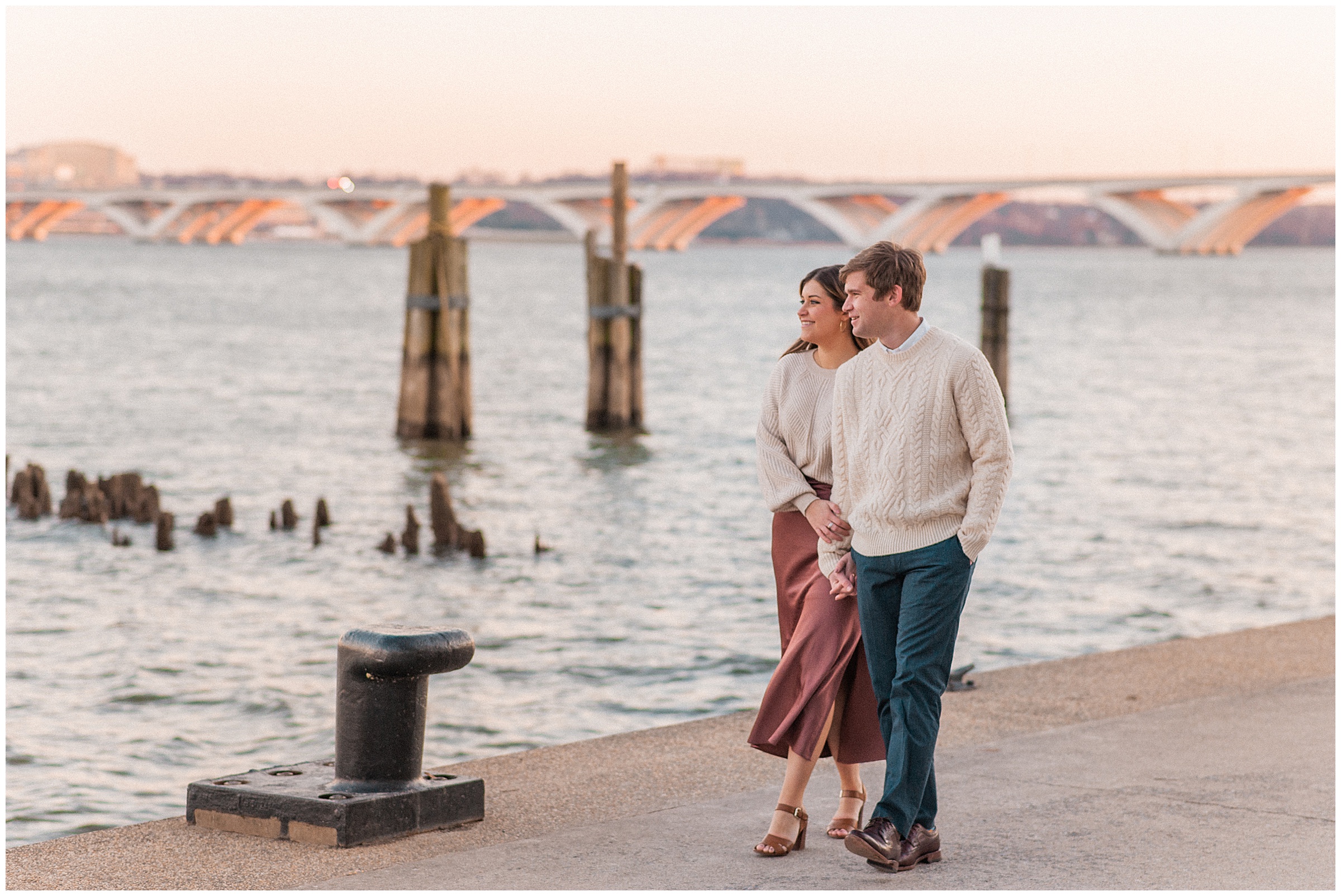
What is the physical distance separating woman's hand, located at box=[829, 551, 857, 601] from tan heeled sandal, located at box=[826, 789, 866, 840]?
2.10ft

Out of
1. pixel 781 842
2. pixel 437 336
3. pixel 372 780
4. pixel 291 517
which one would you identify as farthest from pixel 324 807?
pixel 437 336

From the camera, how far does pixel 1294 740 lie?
596cm

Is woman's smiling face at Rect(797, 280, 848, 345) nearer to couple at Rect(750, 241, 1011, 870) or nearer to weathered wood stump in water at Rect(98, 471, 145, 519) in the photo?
couple at Rect(750, 241, 1011, 870)

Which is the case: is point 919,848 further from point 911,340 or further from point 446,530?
point 446,530

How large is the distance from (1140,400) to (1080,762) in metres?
30.8

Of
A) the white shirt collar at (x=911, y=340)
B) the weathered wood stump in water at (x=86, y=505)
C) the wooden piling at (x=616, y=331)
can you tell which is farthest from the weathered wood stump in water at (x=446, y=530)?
the white shirt collar at (x=911, y=340)

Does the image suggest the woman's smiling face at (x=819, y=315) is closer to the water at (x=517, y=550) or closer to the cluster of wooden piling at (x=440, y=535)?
the water at (x=517, y=550)

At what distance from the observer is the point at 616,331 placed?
22969 mm

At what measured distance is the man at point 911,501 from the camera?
14.3 ft

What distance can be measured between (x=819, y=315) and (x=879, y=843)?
141 centimetres

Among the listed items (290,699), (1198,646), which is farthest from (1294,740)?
(290,699)

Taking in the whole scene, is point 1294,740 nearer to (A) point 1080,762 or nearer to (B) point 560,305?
(A) point 1080,762

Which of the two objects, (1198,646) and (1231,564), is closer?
(1198,646)

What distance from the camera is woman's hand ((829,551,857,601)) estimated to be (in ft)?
14.9
